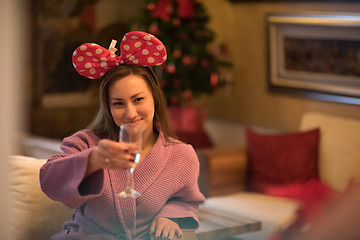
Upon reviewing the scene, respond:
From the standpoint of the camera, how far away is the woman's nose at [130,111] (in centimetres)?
152

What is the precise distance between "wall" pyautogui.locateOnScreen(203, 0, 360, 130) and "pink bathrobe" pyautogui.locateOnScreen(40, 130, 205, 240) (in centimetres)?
263

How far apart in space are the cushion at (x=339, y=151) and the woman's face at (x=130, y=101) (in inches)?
82.9

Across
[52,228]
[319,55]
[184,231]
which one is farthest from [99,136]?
[319,55]

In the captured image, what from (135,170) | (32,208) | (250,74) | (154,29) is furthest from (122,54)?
(250,74)

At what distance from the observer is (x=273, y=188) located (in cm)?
365

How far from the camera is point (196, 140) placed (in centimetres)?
462

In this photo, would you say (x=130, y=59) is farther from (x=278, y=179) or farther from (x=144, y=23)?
(x=144, y=23)

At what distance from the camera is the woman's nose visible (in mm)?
1521

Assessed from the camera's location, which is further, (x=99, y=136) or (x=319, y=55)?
(x=319, y=55)

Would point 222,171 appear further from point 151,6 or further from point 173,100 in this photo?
point 151,6

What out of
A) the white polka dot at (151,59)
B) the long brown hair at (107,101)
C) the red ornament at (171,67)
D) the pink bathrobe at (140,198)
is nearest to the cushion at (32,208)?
the pink bathrobe at (140,198)

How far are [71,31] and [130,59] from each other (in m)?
3.50

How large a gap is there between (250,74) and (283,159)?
130cm

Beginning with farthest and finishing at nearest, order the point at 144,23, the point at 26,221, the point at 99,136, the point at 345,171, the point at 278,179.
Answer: the point at 144,23, the point at 278,179, the point at 345,171, the point at 26,221, the point at 99,136
